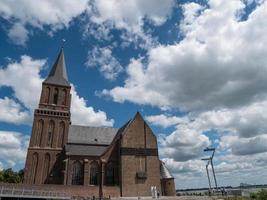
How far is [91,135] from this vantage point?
175 feet

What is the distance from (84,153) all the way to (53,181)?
7.40 meters

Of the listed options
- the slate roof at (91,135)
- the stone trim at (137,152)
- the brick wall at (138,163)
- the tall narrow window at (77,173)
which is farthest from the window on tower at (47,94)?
the stone trim at (137,152)

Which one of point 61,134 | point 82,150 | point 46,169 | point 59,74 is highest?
point 59,74

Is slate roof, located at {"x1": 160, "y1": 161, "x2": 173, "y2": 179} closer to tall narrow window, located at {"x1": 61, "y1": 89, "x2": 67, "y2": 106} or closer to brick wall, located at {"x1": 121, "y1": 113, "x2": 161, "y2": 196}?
brick wall, located at {"x1": 121, "y1": 113, "x2": 161, "y2": 196}

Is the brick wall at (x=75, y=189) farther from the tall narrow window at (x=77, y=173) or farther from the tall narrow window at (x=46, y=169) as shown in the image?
the tall narrow window at (x=46, y=169)

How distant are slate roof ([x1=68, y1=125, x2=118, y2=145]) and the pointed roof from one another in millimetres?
10219

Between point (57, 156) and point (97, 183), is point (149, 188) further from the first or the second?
point (57, 156)

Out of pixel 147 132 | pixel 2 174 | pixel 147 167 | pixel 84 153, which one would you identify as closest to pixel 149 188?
pixel 147 167

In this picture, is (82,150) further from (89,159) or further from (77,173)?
(77,173)

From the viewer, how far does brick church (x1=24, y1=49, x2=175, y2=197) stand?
4253 cm

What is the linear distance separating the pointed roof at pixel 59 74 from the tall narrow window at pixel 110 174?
68.8ft

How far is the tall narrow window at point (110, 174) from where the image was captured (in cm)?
4412

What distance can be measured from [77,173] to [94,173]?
3.04m

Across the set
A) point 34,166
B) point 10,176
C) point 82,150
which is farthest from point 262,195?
point 10,176
